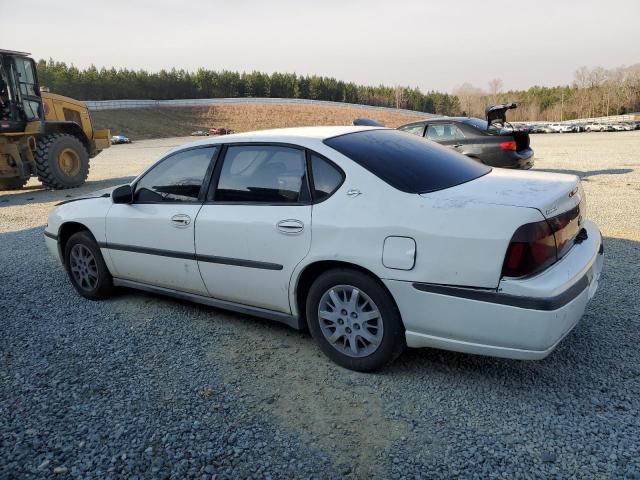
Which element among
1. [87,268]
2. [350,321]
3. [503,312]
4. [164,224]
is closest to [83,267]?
[87,268]

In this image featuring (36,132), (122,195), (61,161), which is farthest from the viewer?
(61,161)

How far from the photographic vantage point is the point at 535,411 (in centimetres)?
267

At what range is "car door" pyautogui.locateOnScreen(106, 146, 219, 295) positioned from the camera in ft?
12.4

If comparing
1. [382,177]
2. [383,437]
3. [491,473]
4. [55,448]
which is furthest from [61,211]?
[491,473]

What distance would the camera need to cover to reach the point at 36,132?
11695 mm

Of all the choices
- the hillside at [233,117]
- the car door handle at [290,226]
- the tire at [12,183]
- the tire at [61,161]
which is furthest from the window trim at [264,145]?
the hillside at [233,117]

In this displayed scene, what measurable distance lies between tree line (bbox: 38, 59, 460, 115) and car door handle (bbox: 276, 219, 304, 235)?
238ft

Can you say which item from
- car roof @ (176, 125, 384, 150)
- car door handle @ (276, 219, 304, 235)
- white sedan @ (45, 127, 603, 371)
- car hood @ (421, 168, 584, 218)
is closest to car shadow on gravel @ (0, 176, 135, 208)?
white sedan @ (45, 127, 603, 371)

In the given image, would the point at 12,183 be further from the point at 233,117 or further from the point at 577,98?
the point at 577,98

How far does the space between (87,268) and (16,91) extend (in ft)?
28.6

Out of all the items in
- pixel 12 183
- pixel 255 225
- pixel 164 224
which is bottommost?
pixel 12 183

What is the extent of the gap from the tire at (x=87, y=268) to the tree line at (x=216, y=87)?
70.4m

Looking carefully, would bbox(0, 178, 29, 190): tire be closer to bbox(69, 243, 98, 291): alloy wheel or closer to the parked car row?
bbox(69, 243, 98, 291): alloy wheel

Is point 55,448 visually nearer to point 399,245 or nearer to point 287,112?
point 399,245
